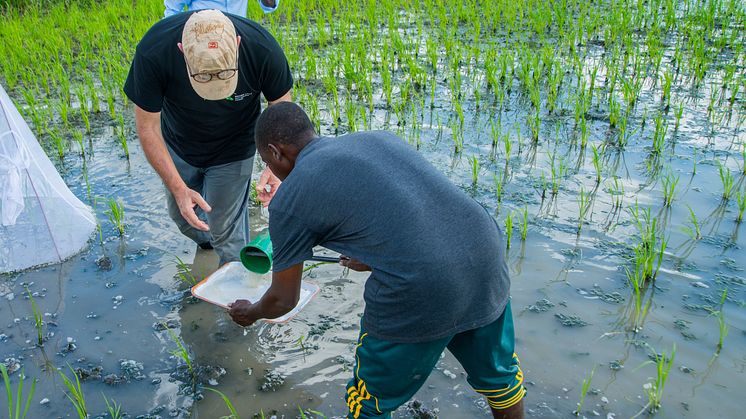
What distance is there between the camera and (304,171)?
1581 mm

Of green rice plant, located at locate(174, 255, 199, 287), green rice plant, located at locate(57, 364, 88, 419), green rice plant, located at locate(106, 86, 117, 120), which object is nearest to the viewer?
green rice plant, located at locate(57, 364, 88, 419)

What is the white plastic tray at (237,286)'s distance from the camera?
246 cm

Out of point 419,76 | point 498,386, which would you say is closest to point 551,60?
point 419,76

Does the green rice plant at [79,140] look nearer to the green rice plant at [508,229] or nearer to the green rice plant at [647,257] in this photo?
the green rice plant at [508,229]

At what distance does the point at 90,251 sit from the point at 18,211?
0.49m

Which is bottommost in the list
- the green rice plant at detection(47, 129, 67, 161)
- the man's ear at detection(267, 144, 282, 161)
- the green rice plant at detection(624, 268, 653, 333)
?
the green rice plant at detection(624, 268, 653, 333)

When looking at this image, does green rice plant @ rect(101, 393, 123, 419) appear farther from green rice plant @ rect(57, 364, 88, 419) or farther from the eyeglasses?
the eyeglasses

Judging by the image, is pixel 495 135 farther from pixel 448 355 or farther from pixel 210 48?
pixel 210 48

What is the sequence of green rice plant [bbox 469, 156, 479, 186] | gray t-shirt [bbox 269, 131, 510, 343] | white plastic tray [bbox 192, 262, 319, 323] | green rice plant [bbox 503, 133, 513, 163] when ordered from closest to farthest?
1. gray t-shirt [bbox 269, 131, 510, 343]
2. white plastic tray [bbox 192, 262, 319, 323]
3. green rice plant [bbox 469, 156, 479, 186]
4. green rice plant [bbox 503, 133, 513, 163]

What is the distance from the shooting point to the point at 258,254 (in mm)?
2383

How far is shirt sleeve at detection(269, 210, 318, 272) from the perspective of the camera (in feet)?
5.26

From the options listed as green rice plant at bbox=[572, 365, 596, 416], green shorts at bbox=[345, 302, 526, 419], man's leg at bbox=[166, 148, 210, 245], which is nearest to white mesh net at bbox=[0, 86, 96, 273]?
man's leg at bbox=[166, 148, 210, 245]

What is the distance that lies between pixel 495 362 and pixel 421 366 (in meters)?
0.23

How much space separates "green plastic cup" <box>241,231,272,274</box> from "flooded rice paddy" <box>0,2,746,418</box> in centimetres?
40
